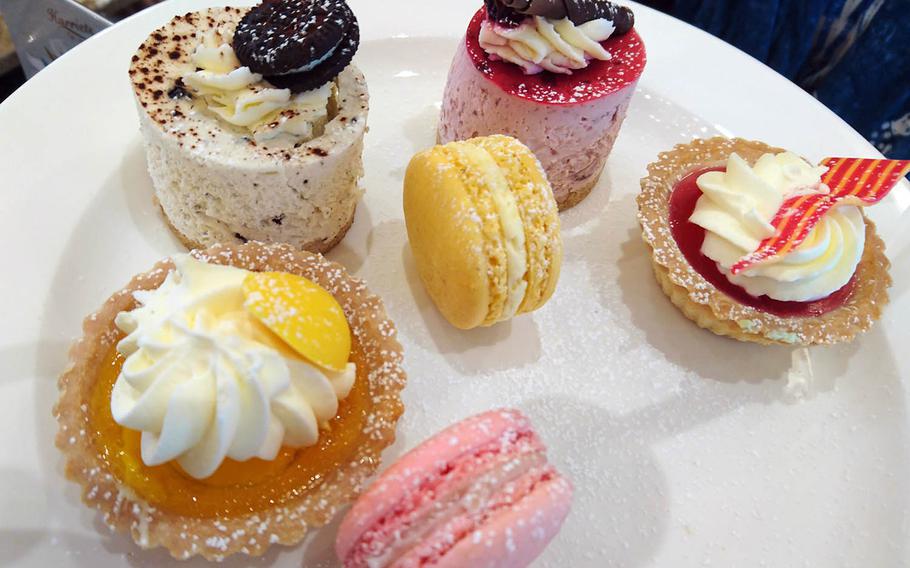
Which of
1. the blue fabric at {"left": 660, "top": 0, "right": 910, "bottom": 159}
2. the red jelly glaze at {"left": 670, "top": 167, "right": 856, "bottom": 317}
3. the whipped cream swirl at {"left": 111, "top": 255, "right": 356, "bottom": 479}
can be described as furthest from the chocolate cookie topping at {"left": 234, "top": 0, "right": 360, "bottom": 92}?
the blue fabric at {"left": 660, "top": 0, "right": 910, "bottom": 159}

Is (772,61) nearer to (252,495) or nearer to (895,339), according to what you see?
(895,339)

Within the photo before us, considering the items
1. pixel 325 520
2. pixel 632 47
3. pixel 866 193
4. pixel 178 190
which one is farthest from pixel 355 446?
pixel 866 193

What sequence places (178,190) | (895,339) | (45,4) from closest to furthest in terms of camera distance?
(178,190)
(895,339)
(45,4)

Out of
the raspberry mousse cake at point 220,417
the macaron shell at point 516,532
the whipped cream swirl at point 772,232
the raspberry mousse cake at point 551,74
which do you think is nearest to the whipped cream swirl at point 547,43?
the raspberry mousse cake at point 551,74

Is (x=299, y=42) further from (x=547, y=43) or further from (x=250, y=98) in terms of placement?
(x=547, y=43)

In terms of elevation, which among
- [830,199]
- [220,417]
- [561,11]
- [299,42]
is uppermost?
[561,11]

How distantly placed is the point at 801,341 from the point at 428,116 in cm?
145

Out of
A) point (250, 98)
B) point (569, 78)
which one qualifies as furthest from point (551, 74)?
point (250, 98)

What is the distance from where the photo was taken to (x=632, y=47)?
2086mm

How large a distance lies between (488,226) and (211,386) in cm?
72

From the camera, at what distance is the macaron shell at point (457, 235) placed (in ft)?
5.51

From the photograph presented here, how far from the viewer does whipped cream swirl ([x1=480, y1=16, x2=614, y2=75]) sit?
6.24ft

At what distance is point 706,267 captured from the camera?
203 centimetres

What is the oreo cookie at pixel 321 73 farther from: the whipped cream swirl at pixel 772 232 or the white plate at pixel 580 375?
the whipped cream swirl at pixel 772 232
